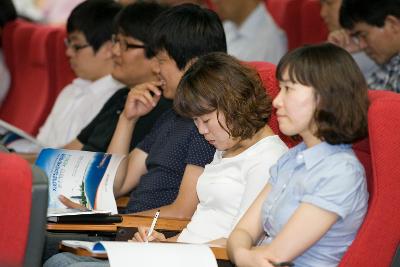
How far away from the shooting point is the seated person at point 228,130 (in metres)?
2.81

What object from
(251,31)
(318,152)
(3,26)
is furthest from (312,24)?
(318,152)

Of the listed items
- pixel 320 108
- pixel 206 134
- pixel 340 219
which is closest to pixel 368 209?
pixel 340 219

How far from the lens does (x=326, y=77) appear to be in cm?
244

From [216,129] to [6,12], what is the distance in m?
3.74

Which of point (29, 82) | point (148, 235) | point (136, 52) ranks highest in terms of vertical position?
point (136, 52)

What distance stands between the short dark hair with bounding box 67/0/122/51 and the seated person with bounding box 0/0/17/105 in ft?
5.41

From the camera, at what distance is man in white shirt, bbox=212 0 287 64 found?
5117 mm

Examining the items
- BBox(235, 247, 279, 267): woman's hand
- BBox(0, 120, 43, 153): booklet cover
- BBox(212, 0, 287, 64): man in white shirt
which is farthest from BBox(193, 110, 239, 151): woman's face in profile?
BBox(212, 0, 287, 64): man in white shirt

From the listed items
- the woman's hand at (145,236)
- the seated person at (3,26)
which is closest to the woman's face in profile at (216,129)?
the woman's hand at (145,236)

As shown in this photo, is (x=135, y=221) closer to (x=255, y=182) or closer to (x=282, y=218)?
(x=255, y=182)

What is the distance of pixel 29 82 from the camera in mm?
6020

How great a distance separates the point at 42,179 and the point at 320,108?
697 millimetres

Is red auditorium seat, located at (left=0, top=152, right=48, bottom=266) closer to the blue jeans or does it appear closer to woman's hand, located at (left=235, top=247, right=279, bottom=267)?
the blue jeans

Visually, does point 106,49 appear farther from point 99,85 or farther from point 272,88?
point 272,88
